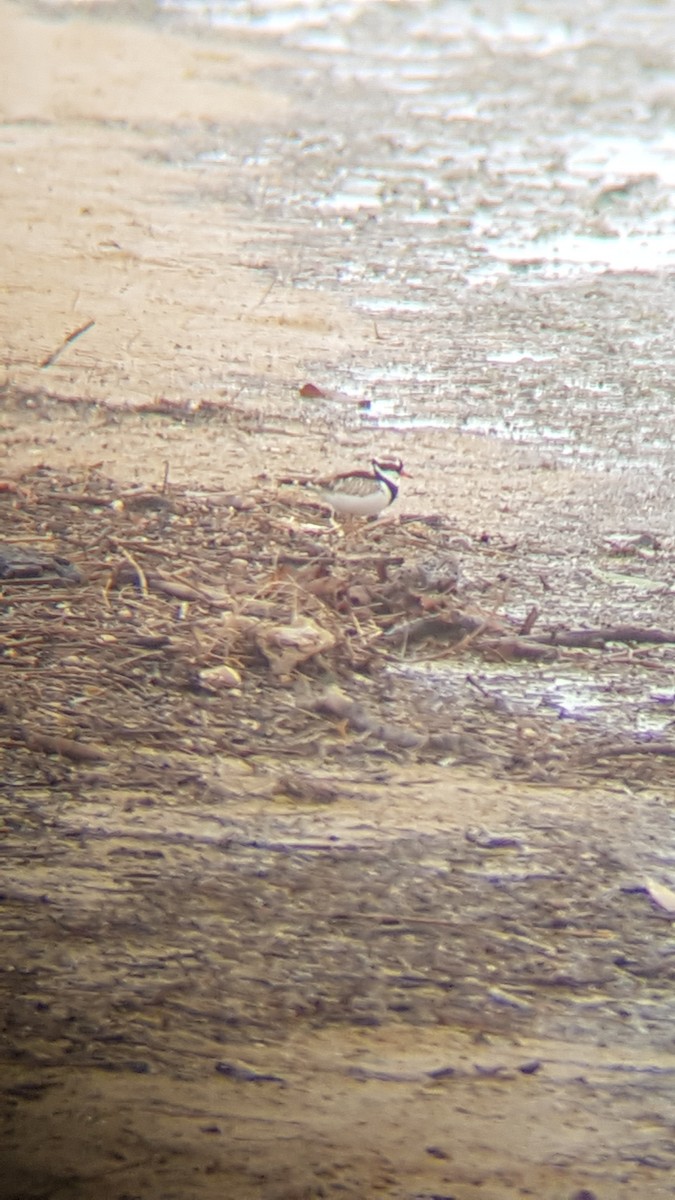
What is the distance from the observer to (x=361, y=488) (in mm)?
3193

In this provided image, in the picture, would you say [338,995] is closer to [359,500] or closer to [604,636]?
[604,636]

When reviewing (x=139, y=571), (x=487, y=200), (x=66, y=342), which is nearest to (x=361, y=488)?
(x=139, y=571)

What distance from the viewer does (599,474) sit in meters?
3.46

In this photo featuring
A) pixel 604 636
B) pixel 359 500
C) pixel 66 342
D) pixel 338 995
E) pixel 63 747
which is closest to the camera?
pixel 338 995

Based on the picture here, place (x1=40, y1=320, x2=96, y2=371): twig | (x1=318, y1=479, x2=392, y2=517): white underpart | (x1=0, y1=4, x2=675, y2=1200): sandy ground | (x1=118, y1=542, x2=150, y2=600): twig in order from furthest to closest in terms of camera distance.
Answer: (x1=40, y1=320, x2=96, y2=371): twig < (x1=318, y1=479, x2=392, y2=517): white underpart < (x1=118, y1=542, x2=150, y2=600): twig < (x1=0, y1=4, x2=675, y2=1200): sandy ground

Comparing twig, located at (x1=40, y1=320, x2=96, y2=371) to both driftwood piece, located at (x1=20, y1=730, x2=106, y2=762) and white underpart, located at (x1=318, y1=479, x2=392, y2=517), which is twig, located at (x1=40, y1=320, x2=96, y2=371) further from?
driftwood piece, located at (x1=20, y1=730, x2=106, y2=762)

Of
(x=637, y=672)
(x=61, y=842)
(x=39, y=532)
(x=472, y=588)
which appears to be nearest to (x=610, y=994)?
(x=61, y=842)

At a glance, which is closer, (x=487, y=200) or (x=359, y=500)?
(x=359, y=500)

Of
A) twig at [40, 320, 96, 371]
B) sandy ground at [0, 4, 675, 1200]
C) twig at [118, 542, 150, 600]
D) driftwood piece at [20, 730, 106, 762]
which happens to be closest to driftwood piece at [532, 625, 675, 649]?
sandy ground at [0, 4, 675, 1200]

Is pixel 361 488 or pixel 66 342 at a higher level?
pixel 361 488

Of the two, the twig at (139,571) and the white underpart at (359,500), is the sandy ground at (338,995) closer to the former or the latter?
the twig at (139,571)

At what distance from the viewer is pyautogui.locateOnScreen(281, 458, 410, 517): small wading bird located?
3.07m

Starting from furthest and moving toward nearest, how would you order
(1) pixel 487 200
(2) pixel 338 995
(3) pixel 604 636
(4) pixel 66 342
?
(1) pixel 487 200 < (4) pixel 66 342 < (3) pixel 604 636 < (2) pixel 338 995

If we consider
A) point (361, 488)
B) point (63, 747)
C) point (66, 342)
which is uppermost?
point (63, 747)
